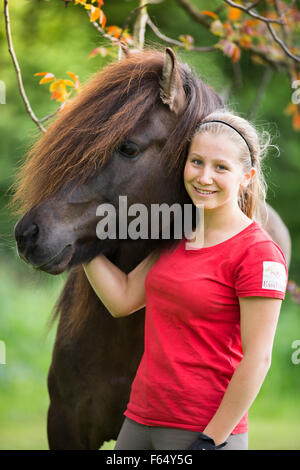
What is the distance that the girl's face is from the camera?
6.62ft

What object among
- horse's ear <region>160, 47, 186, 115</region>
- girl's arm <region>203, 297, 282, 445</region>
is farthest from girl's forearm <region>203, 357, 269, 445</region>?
horse's ear <region>160, 47, 186, 115</region>

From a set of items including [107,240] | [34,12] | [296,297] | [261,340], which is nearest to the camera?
[261,340]

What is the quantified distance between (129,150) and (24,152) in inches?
222

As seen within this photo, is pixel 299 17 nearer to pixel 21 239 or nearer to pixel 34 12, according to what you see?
pixel 34 12

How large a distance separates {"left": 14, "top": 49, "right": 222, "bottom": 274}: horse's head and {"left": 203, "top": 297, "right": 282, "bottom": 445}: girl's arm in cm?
57

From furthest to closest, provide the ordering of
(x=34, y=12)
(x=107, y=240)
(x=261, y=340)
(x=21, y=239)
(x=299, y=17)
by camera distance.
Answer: (x=34, y=12)
(x=299, y=17)
(x=107, y=240)
(x=21, y=239)
(x=261, y=340)

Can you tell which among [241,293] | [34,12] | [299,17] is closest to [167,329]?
[241,293]

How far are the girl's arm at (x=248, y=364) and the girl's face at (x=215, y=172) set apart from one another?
0.36 metres

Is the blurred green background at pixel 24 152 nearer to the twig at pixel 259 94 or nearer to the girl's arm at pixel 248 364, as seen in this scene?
the twig at pixel 259 94

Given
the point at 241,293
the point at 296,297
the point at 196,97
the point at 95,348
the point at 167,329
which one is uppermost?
the point at 196,97

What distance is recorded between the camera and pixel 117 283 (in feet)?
7.42

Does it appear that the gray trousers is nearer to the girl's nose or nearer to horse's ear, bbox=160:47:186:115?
the girl's nose

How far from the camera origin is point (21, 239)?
202 centimetres
